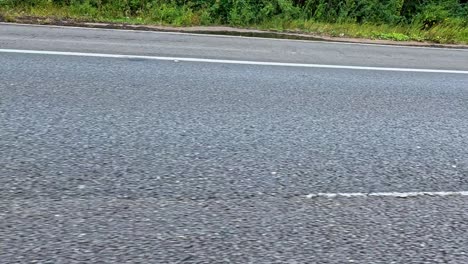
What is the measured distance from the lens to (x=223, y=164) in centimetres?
432

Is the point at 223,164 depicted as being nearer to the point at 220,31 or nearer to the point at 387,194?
the point at 387,194

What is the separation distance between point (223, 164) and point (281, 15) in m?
9.16

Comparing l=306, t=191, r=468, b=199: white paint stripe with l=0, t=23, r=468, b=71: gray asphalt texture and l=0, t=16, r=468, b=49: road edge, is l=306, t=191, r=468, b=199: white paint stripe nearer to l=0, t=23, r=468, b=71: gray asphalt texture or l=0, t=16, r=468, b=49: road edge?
l=0, t=23, r=468, b=71: gray asphalt texture

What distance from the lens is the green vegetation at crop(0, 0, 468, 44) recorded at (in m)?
11.9

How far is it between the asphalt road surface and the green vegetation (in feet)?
Result: 14.8

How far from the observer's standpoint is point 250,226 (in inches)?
136

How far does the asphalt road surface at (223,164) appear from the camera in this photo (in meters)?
3.28

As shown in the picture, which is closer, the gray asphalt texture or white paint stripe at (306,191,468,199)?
white paint stripe at (306,191,468,199)

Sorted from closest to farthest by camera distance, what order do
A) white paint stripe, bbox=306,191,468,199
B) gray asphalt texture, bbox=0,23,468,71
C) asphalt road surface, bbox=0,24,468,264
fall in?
asphalt road surface, bbox=0,24,468,264
white paint stripe, bbox=306,191,468,199
gray asphalt texture, bbox=0,23,468,71

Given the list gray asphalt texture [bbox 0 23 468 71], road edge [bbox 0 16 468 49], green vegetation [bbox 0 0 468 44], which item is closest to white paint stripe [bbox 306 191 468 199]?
gray asphalt texture [bbox 0 23 468 71]

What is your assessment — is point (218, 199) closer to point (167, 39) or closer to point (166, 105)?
point (166, 105)

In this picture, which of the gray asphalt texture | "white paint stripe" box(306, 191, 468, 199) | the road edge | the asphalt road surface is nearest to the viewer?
the asphalt road surface

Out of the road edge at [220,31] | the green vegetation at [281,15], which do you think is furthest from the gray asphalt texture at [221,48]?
the green vegetation at [281,15]

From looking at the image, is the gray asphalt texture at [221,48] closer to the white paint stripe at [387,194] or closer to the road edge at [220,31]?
the road edge at [220,31]
